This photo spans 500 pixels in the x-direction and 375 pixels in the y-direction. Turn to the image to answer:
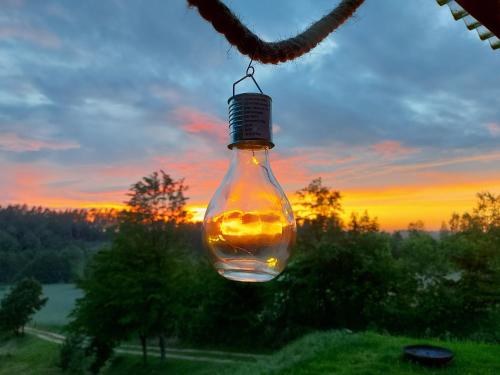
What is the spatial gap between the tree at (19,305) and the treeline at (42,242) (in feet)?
11.8

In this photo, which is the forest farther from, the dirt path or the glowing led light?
the glowing led light

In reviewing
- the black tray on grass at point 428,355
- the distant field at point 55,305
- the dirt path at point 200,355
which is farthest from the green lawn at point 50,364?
the black tray on grass at point 428,355

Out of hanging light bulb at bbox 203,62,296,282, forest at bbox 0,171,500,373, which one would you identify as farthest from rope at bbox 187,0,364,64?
forest at bbox 0,171,500,373

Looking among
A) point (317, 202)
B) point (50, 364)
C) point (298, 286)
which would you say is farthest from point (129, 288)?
point (317, 202)

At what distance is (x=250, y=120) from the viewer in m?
0.89

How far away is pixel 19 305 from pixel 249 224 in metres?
24.5

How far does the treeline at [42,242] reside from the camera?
1064 inches

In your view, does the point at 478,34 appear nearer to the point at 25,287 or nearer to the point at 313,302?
the point at 313,302

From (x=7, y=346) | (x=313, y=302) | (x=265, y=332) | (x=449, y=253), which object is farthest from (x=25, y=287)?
(x=449, y=253)

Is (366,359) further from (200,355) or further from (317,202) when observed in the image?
(317,202)

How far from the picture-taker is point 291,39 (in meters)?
0.89

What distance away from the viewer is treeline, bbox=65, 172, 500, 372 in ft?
41.1

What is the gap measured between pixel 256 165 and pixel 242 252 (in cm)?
19

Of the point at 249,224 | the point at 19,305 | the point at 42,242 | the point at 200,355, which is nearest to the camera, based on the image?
the point at 249,224
